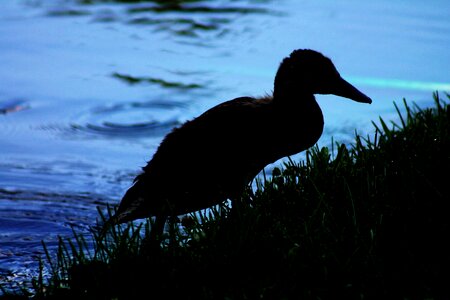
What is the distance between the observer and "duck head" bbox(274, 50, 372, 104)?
5570 millimetres

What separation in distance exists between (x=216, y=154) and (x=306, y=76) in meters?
0.83

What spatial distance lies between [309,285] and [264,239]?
1.60 feet

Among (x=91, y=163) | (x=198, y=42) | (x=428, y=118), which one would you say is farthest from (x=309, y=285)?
(x=198, y=42)

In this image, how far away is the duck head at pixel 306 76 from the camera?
5570 mm

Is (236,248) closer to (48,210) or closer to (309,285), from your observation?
(309,285)

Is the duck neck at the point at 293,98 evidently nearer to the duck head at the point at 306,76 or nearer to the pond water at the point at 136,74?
the duck head at the point at 306,76

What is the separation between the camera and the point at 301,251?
4.43m

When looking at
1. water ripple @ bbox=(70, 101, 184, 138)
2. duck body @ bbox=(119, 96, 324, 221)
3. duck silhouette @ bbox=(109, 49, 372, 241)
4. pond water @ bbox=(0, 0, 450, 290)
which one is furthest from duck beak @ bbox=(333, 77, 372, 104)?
water ripple @ bbox=(70, 101, 184, 138)

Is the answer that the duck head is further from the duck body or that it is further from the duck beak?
the duck body

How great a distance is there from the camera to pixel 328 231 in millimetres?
4551

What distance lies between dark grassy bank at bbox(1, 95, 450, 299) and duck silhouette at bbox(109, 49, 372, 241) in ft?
0.57

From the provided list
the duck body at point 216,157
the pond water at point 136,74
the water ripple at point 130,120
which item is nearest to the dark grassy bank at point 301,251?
the duck body at point 216,157

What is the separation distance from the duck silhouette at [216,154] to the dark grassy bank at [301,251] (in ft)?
0.57

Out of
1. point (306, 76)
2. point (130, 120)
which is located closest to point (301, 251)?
point (306, 76)
